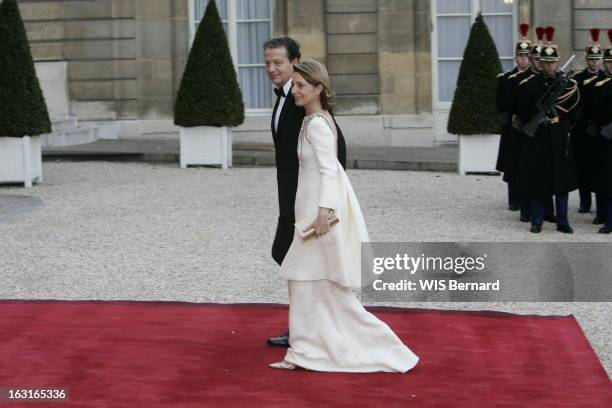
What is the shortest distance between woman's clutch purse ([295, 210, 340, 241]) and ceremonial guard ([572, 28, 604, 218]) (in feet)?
20.6

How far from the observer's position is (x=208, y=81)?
17.0m

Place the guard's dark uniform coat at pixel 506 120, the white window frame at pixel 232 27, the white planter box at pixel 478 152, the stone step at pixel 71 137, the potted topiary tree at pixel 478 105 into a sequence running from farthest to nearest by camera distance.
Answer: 1. the white window frame at pixel 232 27
2. the stone step at pixel 71 137
3. the white planter box at pixel 478 152
4. the potted topiary tree at pixel 478 105
5. the guard's dark uniform coat at pixel 506 120

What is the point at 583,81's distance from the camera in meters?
12.4

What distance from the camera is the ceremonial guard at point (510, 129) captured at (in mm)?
12773

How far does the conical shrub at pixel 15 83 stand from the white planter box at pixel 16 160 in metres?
0.09

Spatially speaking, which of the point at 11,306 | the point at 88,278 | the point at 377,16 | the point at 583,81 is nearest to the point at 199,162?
the point at 377,16

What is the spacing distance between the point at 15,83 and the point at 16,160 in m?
0.87

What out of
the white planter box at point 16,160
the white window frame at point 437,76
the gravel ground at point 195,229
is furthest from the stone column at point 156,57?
the white planter box at point 16,160

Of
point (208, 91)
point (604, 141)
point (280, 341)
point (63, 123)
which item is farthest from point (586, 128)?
point (63, 123)

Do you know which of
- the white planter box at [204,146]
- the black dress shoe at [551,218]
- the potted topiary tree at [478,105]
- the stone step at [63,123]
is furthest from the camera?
the stone step at [63,123]

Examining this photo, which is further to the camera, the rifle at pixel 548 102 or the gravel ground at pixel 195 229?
the rifle at pixel 548 102

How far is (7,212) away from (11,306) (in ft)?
15.9

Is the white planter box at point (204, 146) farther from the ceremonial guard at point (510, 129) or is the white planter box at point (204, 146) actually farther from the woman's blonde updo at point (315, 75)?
the woman's blonde updo at point (315, 75)

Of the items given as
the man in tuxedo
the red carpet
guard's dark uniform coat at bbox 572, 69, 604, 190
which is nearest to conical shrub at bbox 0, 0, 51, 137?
guard's dark uniform coat at bbox 572, 69, 604, 190
